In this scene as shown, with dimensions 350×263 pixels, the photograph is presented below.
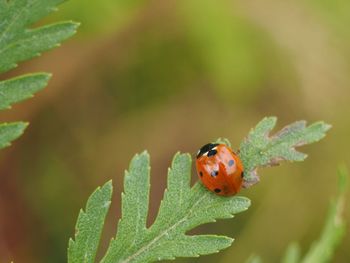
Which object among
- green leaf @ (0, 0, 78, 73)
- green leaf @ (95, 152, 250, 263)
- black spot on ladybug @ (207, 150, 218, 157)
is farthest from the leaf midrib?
green leaf @ (0, 0, 78, 73)

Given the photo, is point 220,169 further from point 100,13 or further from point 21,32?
point 100,13

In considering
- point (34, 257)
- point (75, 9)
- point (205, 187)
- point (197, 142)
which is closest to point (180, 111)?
point (197, 142)

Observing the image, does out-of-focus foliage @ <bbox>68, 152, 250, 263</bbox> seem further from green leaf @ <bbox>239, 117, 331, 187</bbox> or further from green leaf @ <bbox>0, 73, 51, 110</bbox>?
green leaf @ <bbox>0, 73, 51, 110</bbox>

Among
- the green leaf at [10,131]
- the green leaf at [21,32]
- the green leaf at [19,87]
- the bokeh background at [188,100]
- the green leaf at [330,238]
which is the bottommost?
the green leaf at [330,238]

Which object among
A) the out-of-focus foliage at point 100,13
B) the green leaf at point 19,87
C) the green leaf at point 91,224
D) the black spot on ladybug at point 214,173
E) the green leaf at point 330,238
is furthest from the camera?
the out-of-focus foliage at point 100,13

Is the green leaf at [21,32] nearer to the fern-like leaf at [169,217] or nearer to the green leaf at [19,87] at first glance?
the green leaf at [19,87]

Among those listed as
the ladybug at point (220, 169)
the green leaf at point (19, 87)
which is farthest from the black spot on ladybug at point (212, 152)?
the green leaf at point (19, 87)
